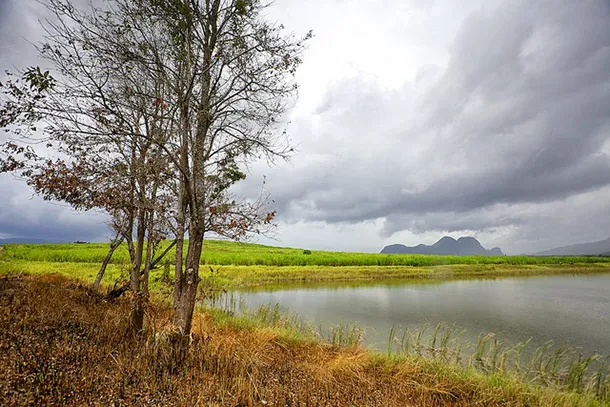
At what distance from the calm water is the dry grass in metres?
Result: 3.81

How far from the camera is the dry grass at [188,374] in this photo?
3422 mm

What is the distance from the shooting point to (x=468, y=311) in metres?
18.4

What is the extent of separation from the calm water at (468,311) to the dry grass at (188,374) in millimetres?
3814

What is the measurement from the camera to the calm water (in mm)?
13461

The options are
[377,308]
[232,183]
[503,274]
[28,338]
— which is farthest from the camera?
[503,274]

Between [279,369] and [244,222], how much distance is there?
2762mm

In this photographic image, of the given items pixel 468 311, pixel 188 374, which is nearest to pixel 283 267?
pixel 468 311

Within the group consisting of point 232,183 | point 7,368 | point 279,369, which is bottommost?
point 279,369

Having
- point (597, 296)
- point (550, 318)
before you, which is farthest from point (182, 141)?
point (597, 296)

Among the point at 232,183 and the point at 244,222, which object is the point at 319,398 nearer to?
the point at 244,222

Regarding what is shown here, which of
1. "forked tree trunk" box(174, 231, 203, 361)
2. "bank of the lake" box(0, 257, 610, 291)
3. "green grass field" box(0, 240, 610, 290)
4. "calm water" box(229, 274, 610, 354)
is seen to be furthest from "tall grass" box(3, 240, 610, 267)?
"forked tree trunk" box(174, 231, 203, 361)

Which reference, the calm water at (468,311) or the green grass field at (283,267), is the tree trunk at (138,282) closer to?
the calm water at (468,311)

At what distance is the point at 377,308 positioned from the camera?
18562 millimetres

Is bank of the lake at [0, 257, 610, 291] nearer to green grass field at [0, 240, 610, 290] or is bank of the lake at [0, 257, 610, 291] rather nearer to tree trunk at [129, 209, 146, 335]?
green grass field at [0, 240, 610, 290]
